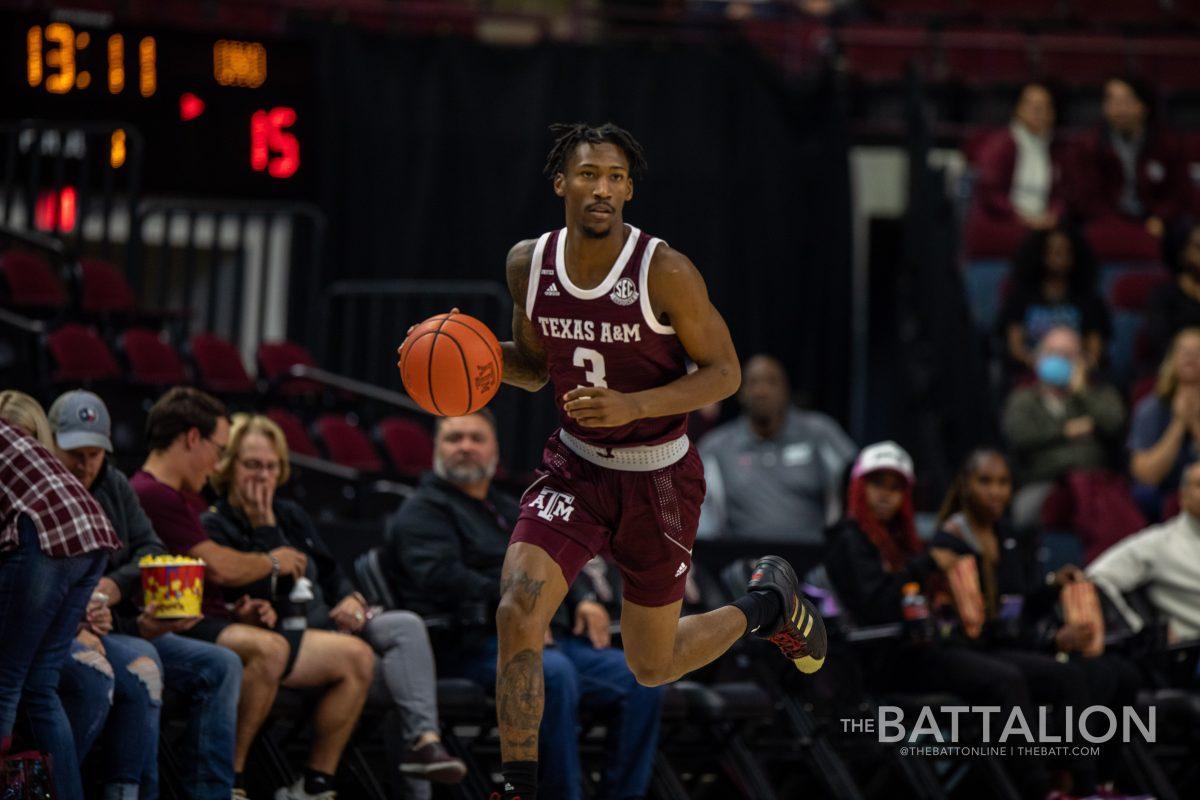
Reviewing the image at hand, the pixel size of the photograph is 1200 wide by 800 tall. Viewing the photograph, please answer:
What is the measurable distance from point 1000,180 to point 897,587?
4896 mm

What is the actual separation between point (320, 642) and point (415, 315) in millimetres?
5810

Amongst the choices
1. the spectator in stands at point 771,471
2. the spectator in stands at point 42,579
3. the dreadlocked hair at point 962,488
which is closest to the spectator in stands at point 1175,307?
the spectator in stands at point 771,471

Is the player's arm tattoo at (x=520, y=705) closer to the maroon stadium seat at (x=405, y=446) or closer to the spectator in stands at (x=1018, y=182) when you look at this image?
the maroon stadium seat at (x=405, y=446)

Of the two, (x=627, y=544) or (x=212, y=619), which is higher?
(x=627, y=544)

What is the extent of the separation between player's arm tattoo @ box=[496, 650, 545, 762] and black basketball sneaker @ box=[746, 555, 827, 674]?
3.71 ft

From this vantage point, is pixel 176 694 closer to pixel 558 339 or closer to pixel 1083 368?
pixel 558 339

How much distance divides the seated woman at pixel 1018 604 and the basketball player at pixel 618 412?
2.71m

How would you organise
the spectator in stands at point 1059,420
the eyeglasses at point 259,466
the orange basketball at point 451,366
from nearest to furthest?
the orange basketball at point 451,366, the eyeglasses at point 259,466, the spectator in stands at point 1059,420

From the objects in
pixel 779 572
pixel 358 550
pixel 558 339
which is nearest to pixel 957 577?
pixel 779 572

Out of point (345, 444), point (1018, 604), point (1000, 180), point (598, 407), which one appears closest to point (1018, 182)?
point (1000, 180)

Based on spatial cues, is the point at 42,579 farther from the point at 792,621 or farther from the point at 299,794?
the point at 792,621

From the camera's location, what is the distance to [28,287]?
9125 millimetres

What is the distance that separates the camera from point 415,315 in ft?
38.8

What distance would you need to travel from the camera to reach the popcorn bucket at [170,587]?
5.82 meters
